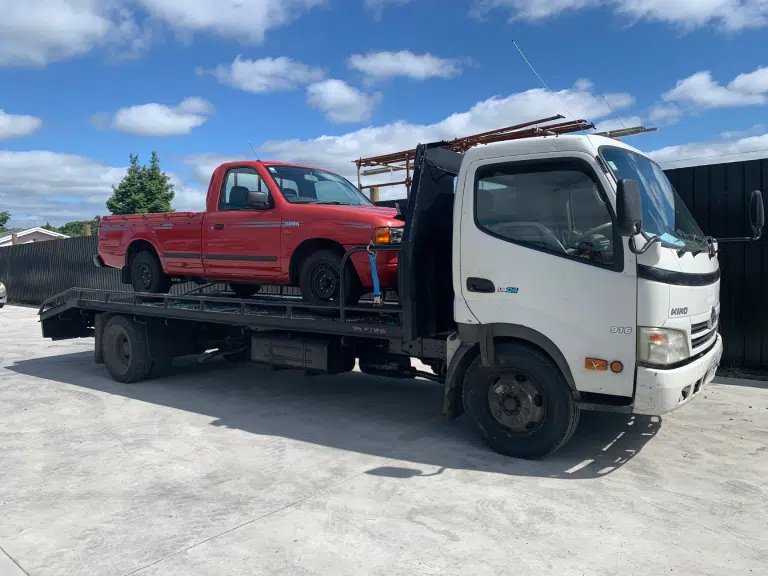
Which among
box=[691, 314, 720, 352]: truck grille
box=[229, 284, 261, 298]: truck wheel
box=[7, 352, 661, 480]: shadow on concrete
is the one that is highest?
box=[229, 284, 261, 298]: truck wheel

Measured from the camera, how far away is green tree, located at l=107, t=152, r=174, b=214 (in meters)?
36.7

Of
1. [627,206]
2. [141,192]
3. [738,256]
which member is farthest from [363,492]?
[141,192]

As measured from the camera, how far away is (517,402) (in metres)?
4.91

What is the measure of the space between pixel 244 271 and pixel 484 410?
3.29 metres

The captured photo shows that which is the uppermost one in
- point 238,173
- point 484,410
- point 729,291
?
point 238,173

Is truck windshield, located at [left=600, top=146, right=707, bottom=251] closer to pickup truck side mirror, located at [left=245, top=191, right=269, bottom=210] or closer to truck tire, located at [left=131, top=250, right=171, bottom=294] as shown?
pickup truck side mirror, located at [left=245, top=191, right=269, bottom=210]

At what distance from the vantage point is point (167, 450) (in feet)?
17.9

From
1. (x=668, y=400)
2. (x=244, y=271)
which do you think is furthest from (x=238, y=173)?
(x=668, y=400)

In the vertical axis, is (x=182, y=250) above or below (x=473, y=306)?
above

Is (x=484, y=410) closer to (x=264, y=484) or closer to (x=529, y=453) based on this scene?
(x=529, y=453)

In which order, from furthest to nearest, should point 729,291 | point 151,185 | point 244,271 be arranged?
point 151,185
point 729,291
point 244,271

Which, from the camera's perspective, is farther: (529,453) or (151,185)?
(151,185)

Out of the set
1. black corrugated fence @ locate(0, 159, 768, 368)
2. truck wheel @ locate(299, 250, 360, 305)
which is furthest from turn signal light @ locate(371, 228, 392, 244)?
black corrugated fence @ locate(0, 159, 768, 368)

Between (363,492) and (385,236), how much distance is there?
2390mm
